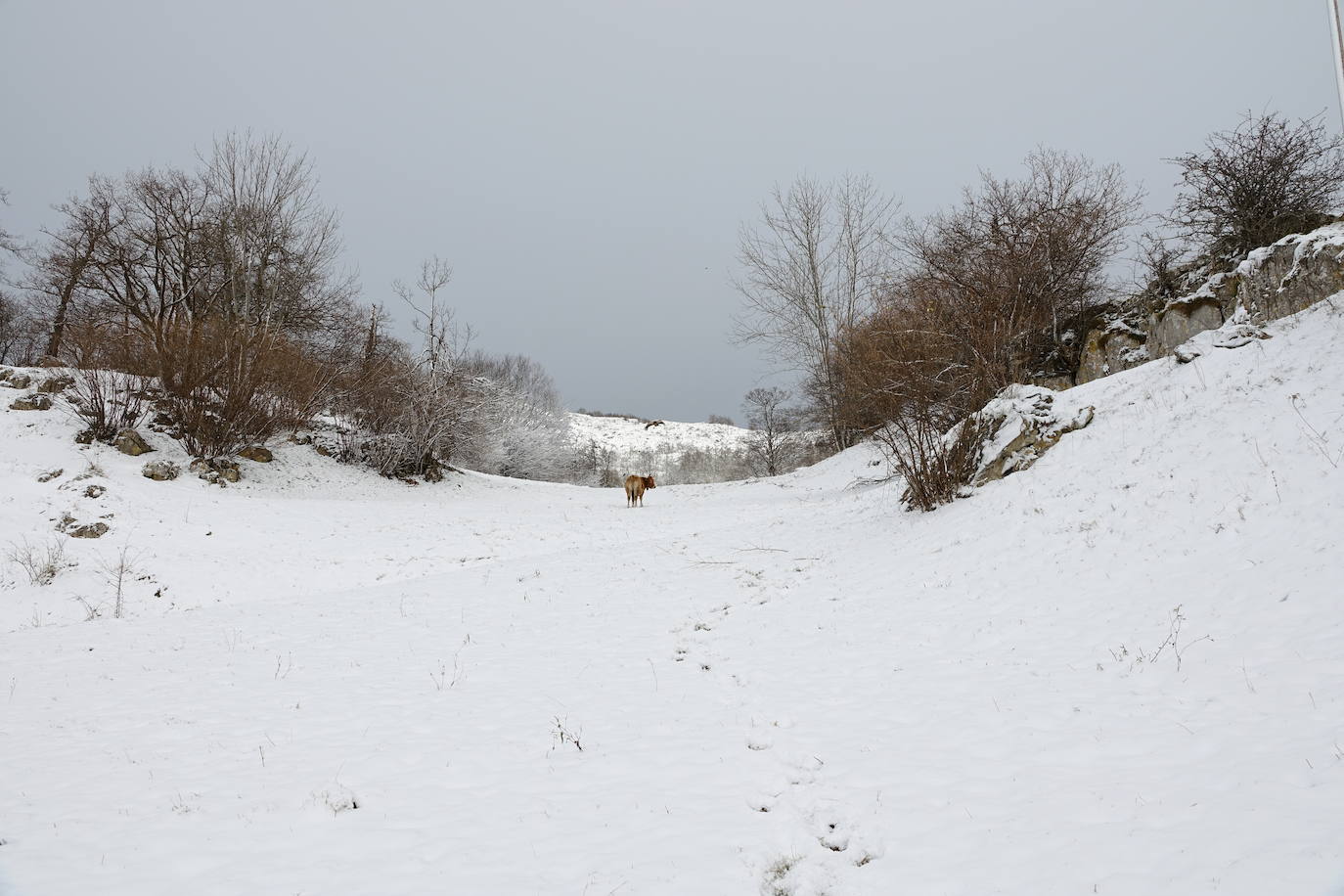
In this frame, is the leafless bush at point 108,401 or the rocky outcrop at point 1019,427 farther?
the leafless bush at point 108,401

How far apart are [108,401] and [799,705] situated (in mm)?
20338

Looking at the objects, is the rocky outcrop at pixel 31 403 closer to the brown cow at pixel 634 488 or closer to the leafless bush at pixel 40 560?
the leafless bush at pixel 40 560

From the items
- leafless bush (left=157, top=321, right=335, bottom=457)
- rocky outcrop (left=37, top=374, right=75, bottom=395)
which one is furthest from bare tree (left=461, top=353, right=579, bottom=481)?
rocky outcrop (left=37, top=374, right=75, bottom=395)

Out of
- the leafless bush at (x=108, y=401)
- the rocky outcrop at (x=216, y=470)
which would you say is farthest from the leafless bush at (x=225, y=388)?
the leafless bush at (x=108, y=401)

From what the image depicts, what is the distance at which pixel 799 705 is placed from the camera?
4.95 metres

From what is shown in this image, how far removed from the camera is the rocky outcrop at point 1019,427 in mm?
9867

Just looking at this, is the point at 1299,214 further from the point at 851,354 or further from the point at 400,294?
the point at 400,294

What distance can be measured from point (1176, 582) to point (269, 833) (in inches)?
278

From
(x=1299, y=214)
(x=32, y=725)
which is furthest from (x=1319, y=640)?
(x=1299, y=214)

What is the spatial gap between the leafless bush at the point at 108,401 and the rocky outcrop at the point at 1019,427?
2127cm

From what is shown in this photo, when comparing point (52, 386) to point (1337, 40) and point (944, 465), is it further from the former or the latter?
point (1337, 40)

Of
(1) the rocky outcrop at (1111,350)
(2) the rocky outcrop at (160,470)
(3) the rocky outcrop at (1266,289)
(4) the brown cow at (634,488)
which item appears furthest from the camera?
(4) the brown cow at (634,488)

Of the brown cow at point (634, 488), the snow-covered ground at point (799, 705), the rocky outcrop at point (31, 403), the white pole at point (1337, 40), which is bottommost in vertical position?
the snow-covered ground at point (799, 705)

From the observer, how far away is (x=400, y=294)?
2522cm
